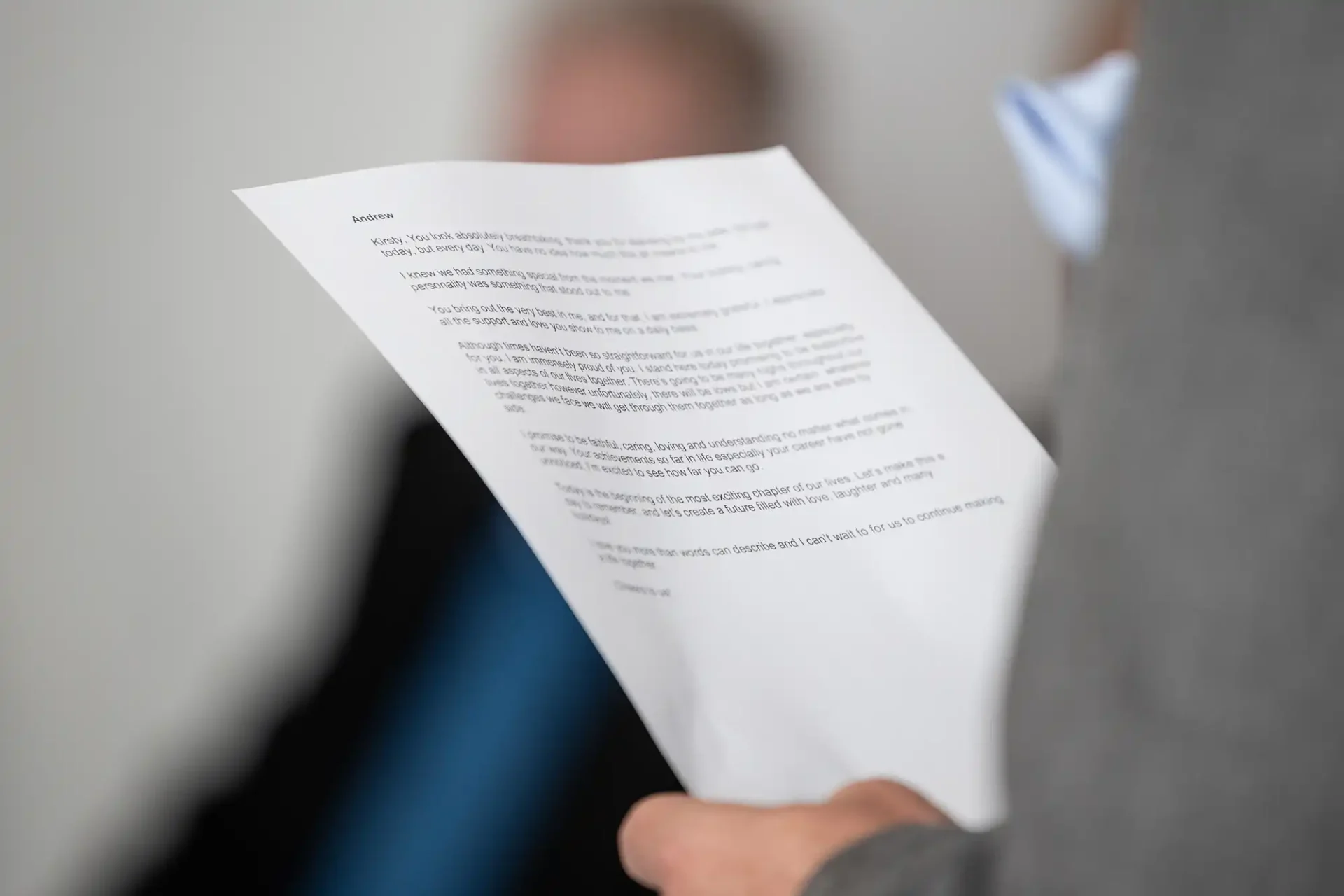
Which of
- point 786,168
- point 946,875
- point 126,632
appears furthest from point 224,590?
point 946,875

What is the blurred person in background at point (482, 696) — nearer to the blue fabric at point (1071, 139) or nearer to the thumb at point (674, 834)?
the thumb at point (674, 834)

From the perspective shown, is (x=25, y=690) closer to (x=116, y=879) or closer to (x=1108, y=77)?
(x=116, y=879)

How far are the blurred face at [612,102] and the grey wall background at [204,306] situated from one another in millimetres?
38

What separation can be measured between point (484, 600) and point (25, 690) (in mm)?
399

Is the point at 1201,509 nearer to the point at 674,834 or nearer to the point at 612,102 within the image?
the point at 674,834

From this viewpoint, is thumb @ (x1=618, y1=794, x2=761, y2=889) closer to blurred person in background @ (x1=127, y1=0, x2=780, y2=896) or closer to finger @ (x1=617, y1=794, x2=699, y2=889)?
finger @ (x1=617, y1=794, x2=699, y2=889)

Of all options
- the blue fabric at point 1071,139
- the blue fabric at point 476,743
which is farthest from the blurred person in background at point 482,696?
the blue fabric at point 1071,139

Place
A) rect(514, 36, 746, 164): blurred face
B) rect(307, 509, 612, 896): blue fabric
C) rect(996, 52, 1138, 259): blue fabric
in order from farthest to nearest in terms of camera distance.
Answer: rect(514, 36, 746, 164): blurred face → rect(307, 509, 612, 896): blue fabric → rect(996, 52, 1138, 259): blue fabric

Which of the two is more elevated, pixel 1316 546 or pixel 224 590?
pixel 1316 546

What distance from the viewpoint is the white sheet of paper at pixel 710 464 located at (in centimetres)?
34

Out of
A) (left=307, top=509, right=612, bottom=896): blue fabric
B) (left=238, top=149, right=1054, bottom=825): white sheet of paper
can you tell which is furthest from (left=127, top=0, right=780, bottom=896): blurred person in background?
(left=238, top=149, right=1054, bottom=825): white sheet of paper

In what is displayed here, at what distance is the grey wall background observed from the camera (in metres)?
0.82

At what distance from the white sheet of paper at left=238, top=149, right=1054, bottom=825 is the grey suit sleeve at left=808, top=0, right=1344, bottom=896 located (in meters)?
0.19

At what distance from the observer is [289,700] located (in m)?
0.88
